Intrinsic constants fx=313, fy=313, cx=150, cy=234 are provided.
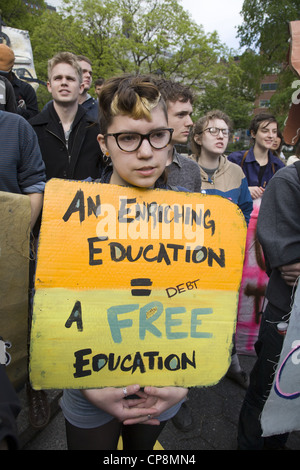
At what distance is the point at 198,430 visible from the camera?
2037 mm

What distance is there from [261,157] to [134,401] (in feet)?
9.40

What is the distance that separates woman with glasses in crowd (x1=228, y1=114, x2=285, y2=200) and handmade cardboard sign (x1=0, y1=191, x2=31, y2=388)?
257 centimetres

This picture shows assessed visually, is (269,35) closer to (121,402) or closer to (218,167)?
(218,167)

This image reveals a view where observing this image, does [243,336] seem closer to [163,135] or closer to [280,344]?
[280,344]

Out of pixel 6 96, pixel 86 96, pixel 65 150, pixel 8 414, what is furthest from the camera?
pixel 86 96

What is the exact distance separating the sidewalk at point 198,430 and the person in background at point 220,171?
30 cm

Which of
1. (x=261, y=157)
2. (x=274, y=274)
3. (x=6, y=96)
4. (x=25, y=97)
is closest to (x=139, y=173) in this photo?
(x=274, y=274)

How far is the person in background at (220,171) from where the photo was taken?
8.02 ft

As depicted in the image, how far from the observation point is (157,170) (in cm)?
106

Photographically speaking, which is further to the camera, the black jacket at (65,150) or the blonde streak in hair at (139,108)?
the black jacket at (65,150)

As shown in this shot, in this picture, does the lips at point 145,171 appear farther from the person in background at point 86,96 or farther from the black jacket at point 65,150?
the person in background at point 86,96

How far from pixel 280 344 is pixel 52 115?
238cm

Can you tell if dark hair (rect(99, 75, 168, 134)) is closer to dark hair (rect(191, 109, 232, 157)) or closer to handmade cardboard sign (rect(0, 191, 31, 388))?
handmade cardboard sign (rect(0, 191, 31, 388))

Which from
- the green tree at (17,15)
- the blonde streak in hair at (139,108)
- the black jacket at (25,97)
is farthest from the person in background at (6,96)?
the green tree at (17,15)
